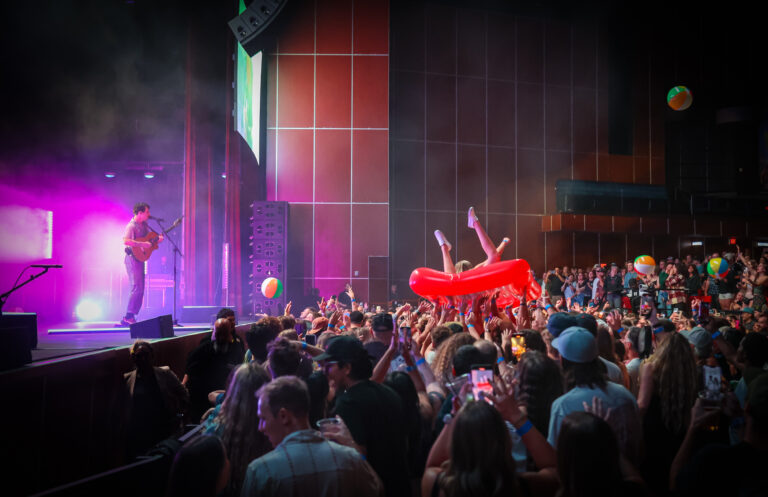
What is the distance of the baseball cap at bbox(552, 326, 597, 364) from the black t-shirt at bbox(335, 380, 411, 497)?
875 mm

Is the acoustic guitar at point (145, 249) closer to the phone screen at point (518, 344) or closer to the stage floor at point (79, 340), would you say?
the stage floor at point (79, 340)

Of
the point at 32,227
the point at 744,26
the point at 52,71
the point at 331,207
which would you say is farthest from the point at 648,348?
the point at 744,26

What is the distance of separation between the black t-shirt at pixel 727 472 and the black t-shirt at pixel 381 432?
1.19 m

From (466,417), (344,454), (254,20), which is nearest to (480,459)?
(466,417)

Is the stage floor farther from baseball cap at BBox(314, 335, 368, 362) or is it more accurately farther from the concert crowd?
baseball cap at BBox(314, 335, 368, 362)

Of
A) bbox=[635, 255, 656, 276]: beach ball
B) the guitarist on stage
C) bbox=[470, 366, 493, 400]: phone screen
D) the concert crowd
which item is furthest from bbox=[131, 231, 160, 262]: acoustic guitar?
bbox=[635, 255, 656, 276]: beach ball

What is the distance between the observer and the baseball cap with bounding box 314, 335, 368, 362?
2.85 m

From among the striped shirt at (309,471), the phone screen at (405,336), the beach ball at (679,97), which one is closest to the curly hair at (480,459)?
the striped shirt at (309,471)

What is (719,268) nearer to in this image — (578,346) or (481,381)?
(578,346)

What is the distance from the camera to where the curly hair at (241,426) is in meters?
2.55

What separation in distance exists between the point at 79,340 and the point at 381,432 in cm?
500

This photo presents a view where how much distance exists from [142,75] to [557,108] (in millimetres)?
13554

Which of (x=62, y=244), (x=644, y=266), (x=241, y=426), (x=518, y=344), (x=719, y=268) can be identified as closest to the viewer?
(x=241, y=426)

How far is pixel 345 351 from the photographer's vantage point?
286cm
